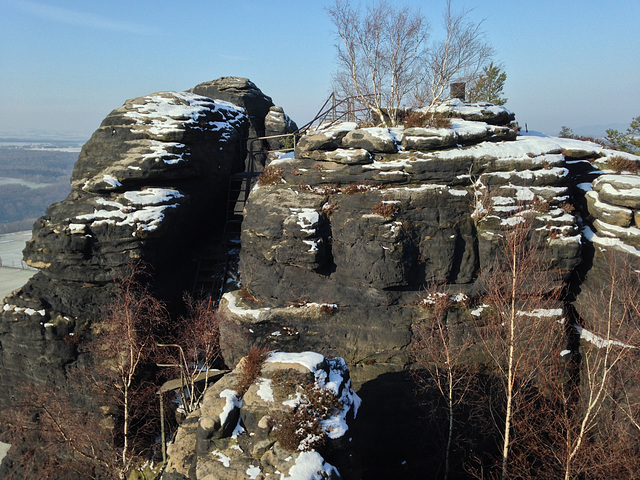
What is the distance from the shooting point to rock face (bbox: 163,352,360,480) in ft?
30.7

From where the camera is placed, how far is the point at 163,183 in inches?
771

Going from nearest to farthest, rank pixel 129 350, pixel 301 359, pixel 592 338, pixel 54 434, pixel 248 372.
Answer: pixel 248 372 → pixel 301 359 → pixel 592 338 → pixel 54 434 → pixel 129 350

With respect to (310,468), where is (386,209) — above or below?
above

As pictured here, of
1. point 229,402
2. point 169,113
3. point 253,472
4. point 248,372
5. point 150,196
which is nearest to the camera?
point 253,472

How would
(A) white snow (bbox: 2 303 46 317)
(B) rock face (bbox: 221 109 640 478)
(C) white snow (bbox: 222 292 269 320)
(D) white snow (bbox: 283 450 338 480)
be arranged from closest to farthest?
(D) white snow (bbox: 283 450 338 480)
(B) rock face (bbox: 221 109 640 478)
(C) white snow (bbox: 222 292 269 320)
(A) white snow (bbox: 2 303 46 317)

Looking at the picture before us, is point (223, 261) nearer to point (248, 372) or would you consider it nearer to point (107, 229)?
point (107, 229)

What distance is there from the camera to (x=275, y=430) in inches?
386

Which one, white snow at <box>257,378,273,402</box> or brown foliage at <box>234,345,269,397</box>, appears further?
brown foliage at <box>234,345,269,397</box>

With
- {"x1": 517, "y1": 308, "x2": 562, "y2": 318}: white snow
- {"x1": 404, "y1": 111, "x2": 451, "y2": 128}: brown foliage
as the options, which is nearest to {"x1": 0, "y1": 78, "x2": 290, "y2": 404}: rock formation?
{"x1": 404, "y1": 111, "x2": 451, "y2": 128}: brown foliage

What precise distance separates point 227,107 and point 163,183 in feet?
23.9

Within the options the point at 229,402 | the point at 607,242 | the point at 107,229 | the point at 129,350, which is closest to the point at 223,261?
the point at 107,229

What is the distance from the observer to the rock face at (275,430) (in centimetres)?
935

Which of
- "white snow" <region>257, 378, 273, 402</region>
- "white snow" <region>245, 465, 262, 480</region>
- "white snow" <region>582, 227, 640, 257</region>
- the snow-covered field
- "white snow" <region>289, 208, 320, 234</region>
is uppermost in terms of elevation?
"white snow" <region>289, 208, 320, 234</region>

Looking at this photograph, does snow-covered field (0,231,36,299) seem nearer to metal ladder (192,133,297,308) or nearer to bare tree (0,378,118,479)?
bare tree (0,378,118,479)
